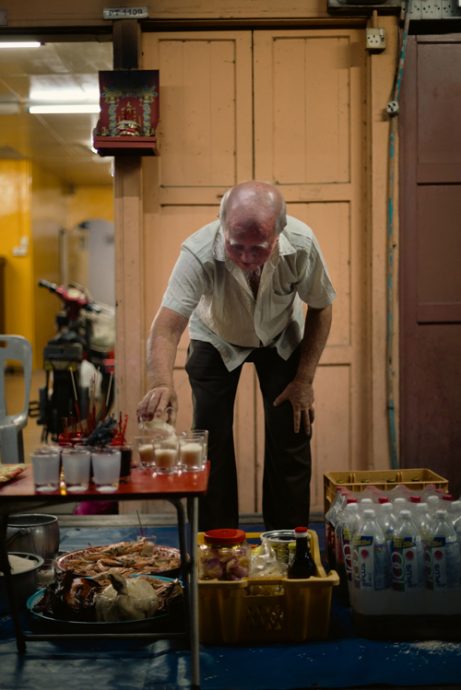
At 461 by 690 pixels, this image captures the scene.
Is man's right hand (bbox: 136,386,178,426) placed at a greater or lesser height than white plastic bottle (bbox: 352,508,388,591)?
greater

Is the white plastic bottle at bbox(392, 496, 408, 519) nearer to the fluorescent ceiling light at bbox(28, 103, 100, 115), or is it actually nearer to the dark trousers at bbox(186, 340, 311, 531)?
the dark trousers at bbox(186, 340, 311, 531)

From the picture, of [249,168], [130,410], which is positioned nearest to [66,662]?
[130,410]

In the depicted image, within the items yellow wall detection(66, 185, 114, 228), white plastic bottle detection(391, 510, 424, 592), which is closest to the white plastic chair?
white plastic bottle detection(391, 510, 424, 592)

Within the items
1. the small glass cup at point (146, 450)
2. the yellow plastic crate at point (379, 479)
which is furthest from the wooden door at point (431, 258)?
the small glass cup at point (146, 450)

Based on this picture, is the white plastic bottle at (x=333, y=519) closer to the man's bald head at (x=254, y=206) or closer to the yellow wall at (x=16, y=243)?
the man's bald head at (x=254, y=206)

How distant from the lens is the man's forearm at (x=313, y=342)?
336 centimetres

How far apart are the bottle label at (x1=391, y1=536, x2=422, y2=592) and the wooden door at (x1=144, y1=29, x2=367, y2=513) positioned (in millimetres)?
1761

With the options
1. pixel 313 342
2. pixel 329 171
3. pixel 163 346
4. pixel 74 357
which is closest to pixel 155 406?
pixel 163 346

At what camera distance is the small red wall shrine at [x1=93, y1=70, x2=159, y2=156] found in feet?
14.2

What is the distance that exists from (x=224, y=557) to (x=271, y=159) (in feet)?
8.06

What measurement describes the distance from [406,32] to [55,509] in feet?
10.7

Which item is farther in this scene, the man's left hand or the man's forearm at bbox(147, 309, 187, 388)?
the man's left hand

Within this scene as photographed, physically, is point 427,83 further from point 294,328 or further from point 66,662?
point 66,662

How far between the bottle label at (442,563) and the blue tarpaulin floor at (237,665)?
0.20m
